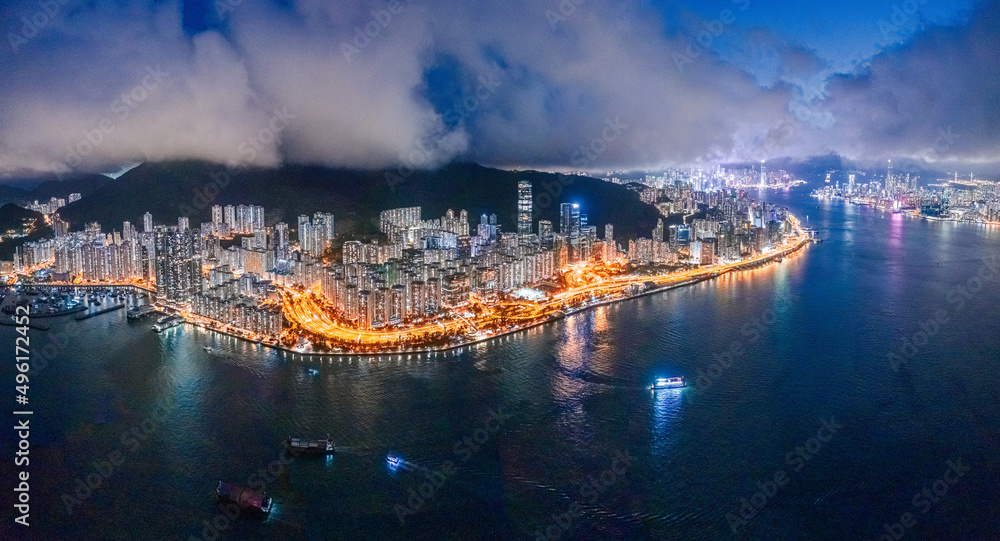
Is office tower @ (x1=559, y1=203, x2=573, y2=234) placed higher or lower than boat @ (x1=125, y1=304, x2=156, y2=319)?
higher

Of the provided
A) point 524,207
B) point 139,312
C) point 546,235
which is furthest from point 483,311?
point 524,207

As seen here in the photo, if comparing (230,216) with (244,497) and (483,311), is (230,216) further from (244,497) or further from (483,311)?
(244,497)

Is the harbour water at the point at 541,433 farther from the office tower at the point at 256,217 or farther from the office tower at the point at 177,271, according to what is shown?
the office tower at the point at 256,217

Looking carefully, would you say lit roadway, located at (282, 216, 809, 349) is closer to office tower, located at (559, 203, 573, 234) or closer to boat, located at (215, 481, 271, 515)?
office tower, located at (559, 203, 573, 234)

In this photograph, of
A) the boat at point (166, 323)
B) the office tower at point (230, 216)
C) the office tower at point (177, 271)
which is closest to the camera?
the boat at point (166, 323)

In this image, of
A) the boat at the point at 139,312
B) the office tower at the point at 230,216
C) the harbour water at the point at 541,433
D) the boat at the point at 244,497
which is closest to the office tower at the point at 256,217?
the office tower at the point at 230,216

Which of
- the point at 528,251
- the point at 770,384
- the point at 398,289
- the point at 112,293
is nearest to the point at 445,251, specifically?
the point at 528,251

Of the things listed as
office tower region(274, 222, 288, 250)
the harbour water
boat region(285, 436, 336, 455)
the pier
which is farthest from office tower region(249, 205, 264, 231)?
boat region(285, 436, 336, 455)
